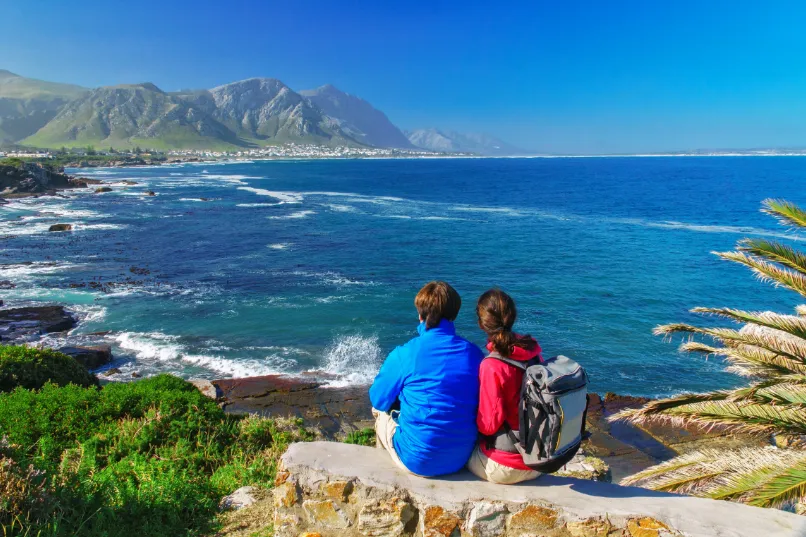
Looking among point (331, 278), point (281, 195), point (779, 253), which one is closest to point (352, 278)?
point (331, 278)

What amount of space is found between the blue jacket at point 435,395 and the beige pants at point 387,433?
26cm

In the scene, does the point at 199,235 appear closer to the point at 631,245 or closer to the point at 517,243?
the point at 517,243

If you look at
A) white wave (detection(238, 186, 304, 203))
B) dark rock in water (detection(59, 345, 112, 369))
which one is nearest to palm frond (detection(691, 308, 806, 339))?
dark rock in water (detection(59, 345, 112, 369))

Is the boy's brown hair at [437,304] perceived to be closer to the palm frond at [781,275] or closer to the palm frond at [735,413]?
the palm frond at [735,413]

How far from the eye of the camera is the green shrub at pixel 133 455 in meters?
4.58

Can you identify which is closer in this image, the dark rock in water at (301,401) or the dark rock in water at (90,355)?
the dark rock in water at (301,401)

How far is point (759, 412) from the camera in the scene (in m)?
5.59

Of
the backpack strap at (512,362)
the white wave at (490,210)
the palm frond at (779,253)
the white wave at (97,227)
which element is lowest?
the white wave at (97,227)

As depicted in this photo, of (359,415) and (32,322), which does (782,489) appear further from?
(32,322)

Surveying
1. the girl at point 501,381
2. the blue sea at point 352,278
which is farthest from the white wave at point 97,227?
the girl at point 501,381

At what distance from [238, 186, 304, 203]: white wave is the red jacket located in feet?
226

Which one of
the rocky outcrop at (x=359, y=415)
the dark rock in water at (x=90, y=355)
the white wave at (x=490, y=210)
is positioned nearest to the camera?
the rocky outcrop at (x=359, y=415)

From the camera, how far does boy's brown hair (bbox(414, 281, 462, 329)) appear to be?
12.9 feet

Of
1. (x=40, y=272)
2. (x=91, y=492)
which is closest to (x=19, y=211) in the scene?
(x=40, y=272)
